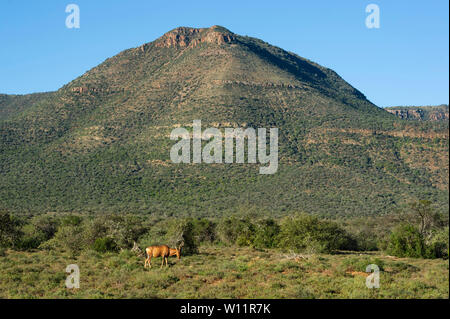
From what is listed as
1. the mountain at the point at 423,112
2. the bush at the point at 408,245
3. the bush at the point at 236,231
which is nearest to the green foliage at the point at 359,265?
the bush at the point at 408,245

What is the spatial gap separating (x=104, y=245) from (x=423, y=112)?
153m

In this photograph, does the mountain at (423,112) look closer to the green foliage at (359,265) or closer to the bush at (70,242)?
the bush at (70,242)

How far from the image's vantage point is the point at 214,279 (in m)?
16.8

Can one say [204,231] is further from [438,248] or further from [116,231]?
[438,248]

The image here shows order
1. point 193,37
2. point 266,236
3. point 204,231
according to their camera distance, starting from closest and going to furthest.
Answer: point 266,236, point 204,231, point 193,37

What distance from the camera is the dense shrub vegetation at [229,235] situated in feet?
84.9

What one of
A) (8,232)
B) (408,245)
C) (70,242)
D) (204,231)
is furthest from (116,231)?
(408,245)

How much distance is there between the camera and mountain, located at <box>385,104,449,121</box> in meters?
150

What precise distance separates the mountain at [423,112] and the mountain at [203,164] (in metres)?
57.1

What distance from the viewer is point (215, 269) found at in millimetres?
18703

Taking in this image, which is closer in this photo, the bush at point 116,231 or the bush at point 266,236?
the bush at point 116,231

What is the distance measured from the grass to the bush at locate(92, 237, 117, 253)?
2666 mm

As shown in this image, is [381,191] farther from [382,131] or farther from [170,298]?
[170,298]
